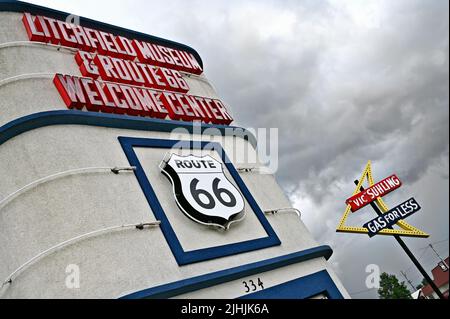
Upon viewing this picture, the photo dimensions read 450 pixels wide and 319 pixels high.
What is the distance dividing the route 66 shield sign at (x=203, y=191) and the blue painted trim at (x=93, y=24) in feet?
24.9

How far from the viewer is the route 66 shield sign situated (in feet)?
30.3

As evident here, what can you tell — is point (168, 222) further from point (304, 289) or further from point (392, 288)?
point (392, 288)

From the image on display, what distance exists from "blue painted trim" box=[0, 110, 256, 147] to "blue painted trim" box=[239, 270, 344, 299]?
600 centimetres

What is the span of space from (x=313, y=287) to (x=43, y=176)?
7.99m

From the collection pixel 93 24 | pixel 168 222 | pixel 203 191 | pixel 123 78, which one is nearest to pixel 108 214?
pixel 168 222

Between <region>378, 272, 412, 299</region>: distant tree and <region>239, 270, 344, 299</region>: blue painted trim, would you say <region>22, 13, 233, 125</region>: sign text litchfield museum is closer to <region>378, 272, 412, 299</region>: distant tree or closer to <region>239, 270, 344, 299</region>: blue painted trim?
<region>239, 270, 344, 299</region>: blue painted trim

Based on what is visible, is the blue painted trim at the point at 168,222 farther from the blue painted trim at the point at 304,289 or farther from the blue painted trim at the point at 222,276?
the blue painted trim at the point at 304,289

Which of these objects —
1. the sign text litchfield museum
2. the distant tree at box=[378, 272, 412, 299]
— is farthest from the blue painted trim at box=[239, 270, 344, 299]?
the distant tree at box=[378, 272, 412, 299]

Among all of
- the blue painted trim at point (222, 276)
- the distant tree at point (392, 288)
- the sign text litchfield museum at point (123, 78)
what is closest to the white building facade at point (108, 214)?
the blue painted trim at point (222, 276)

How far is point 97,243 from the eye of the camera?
745 centimetres

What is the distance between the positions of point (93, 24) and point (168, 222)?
9824 millimetres

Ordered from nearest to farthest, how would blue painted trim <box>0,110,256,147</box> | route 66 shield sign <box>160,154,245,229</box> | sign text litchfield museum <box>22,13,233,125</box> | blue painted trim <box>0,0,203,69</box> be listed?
blue painted trim <box>0,110,256,147</box>
route 66 shield sign <box>160,154,245,229</box>
sign text litchfield museum <box>22,13,233,125</box>
blue painted trim <box>0,0,203,69</box>

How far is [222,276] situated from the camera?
802cm
